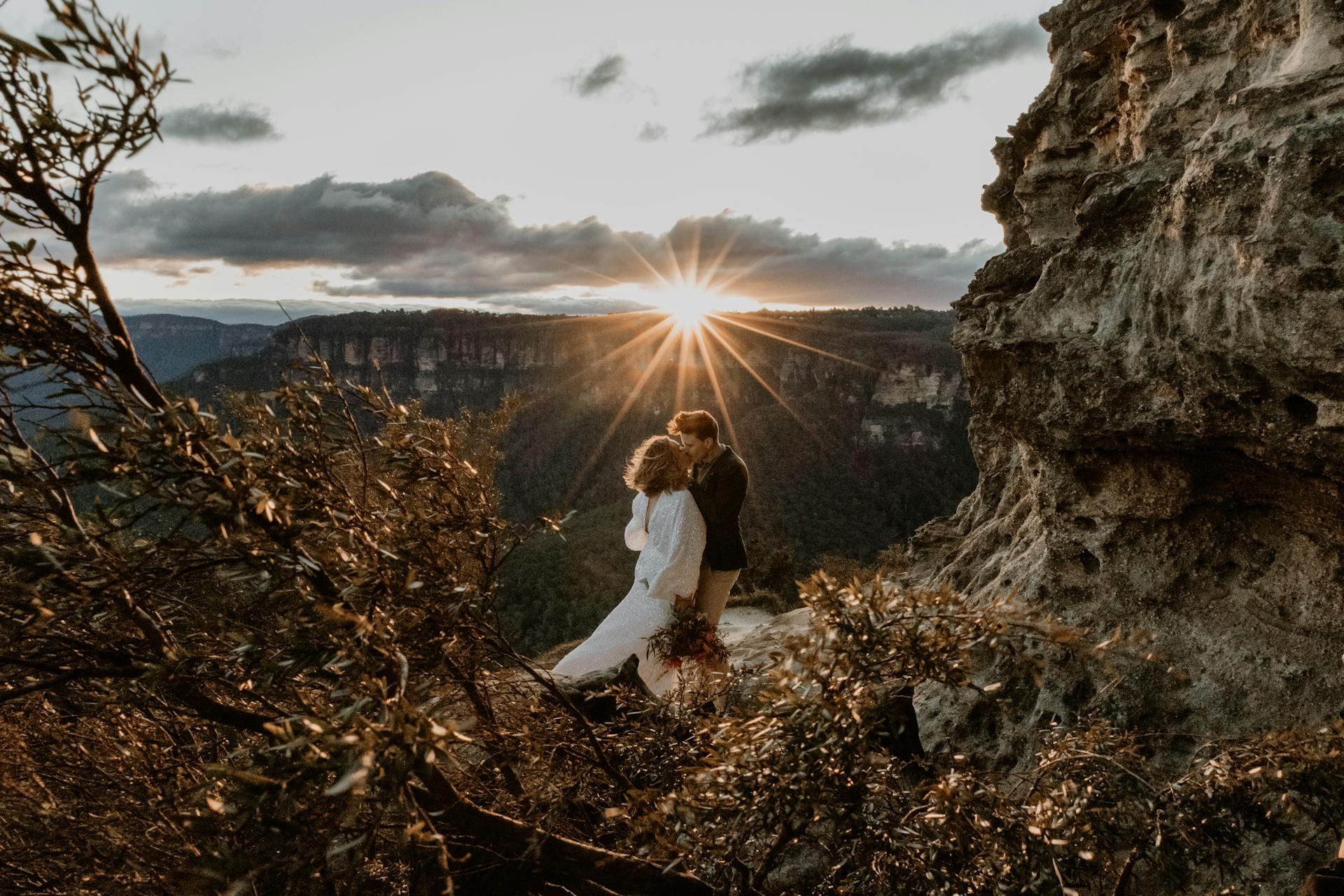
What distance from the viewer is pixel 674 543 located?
15.0ft

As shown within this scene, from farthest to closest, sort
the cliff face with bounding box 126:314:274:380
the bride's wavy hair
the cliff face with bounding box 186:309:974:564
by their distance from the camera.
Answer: the cliff face with bounding box 126:314:274:380 → the cliff face with bounding box 186:309:974:564 → the bride's wavy hair

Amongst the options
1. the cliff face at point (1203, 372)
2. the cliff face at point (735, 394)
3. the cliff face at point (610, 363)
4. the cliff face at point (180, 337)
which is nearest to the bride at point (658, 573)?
the cliff face at point (1203, 372)

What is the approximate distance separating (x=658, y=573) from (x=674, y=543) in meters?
0.23

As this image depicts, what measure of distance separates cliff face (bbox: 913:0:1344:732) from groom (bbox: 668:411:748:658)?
1.91 metres

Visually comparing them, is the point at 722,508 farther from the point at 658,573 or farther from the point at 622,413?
the point at 622,413

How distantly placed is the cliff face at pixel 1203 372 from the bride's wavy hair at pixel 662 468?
2.23 m

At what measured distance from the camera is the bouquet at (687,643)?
3.64 meters

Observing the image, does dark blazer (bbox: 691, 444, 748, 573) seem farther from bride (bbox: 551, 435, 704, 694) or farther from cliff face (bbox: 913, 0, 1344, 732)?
cliff face (bbox: 913, 0, 1344, 732)

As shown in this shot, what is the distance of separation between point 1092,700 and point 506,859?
10.4 feet

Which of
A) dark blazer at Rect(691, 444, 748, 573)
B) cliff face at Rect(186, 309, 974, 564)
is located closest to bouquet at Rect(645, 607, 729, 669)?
dark blazer at Rect(691, 444, 748, 573)

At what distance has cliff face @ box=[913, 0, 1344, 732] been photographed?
3.03 metres

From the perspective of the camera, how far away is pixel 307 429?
211 centimetres

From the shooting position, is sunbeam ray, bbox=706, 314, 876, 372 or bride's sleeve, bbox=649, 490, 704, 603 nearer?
bride's sleeve, bbox=649, 490, 704, 603

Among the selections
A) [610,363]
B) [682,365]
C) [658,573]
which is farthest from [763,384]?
[658,573]
